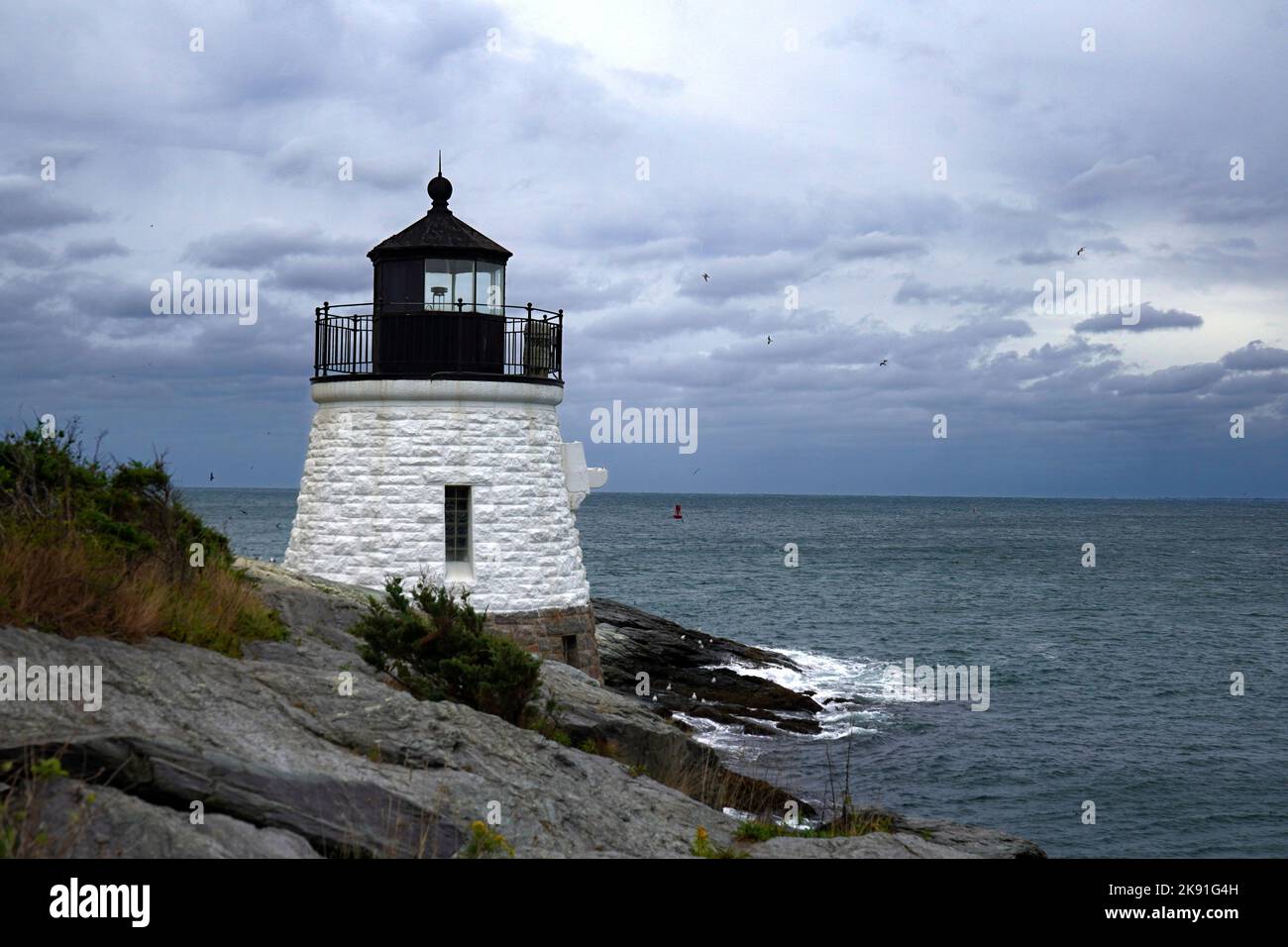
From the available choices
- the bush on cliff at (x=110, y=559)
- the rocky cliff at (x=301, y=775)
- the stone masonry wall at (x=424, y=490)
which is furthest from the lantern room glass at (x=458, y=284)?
the rocky cliff at (x=301, y=775)

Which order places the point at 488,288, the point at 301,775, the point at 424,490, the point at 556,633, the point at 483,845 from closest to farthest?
the point at 301,775, the point at 483,845, the point at 424,490, the point at 488,288, the point at 556,633

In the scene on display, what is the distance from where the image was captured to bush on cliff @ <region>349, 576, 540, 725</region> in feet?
39.2

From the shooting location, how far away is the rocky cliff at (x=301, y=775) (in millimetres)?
6816

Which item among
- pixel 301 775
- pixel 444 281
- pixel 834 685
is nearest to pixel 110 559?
pixel 301 775

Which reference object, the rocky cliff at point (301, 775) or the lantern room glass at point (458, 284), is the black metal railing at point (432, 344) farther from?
the rocky cliff at point (301, 775)

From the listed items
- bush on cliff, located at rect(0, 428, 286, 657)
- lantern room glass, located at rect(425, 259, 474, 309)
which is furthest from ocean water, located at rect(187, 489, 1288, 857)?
lantern room glass, located at rect(425, 259, 474, 309)

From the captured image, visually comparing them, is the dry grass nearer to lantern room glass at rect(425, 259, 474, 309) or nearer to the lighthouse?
the lighthouse

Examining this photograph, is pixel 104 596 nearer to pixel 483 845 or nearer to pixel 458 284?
pixel 483 845

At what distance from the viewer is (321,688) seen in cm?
980

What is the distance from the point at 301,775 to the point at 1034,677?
1334 inches

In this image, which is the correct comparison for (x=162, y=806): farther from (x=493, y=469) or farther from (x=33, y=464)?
(x=493, y=469)

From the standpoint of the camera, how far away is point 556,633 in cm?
1925
